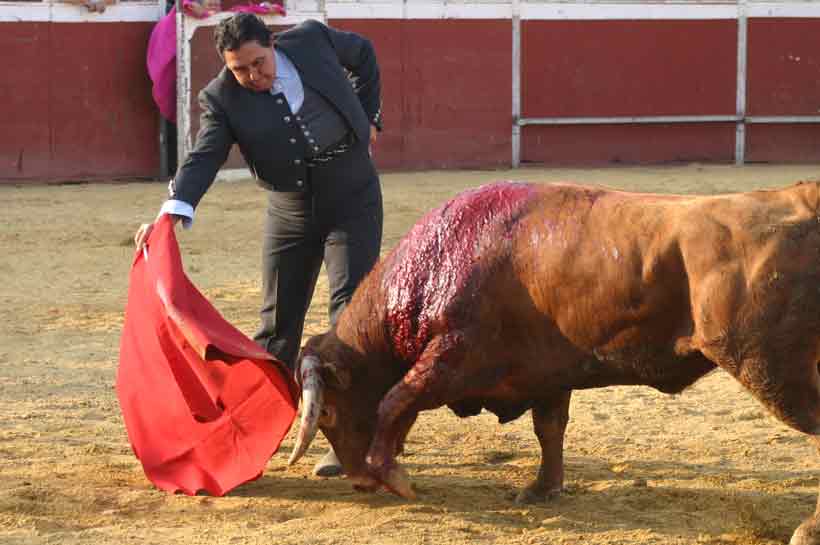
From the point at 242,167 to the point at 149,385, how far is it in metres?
7.84

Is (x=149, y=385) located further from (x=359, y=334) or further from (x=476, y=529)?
(x=476, y=529)

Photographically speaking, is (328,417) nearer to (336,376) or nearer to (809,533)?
(336,376)

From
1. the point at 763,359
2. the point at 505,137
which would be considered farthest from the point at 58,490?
the point at 505,137

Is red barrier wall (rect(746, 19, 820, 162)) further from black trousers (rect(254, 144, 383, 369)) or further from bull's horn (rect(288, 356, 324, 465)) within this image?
bull's horn (rect(288, 356, 324, 465))

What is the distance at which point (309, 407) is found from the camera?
3.85 meters

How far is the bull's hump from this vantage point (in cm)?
383

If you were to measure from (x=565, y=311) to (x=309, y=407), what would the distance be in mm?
713

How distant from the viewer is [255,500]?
4.08m

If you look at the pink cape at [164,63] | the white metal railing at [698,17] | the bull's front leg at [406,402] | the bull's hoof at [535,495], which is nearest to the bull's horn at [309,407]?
the bull's front leg at [406,402]

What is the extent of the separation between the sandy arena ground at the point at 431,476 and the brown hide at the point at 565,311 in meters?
0.18

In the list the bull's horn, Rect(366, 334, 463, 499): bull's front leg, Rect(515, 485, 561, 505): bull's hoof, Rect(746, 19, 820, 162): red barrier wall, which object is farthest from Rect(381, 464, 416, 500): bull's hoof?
Rect(746, 19, 820, 162): red barrier wall

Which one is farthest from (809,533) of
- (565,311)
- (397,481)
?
(397,481)

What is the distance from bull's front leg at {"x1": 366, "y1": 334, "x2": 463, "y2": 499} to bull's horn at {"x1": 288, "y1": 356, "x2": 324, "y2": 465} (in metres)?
0.16

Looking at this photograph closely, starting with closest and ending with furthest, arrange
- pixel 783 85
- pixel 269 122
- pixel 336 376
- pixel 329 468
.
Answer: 1. pixel 336 376
2. pixel 269 122
3. pixel 329 468
4. pixel 783 85
